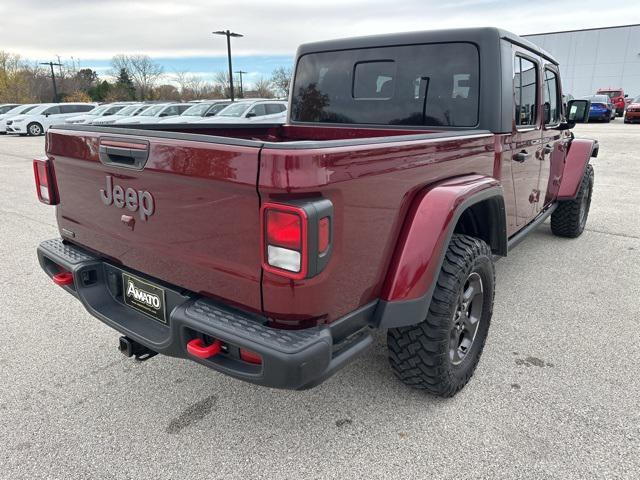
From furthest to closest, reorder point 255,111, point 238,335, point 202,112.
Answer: point 202,112
point 255,111
point 238,335

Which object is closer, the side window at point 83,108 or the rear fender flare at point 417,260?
the rear fender flare at point 417,260

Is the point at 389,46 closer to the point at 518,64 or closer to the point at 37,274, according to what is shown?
the point at 518,64

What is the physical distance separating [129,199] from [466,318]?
1836mm

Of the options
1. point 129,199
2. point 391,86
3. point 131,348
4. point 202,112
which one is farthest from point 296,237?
point 202,112

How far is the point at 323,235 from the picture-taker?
5.49 ft

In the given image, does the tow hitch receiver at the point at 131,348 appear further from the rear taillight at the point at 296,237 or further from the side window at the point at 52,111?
the side window at the point at 52,111

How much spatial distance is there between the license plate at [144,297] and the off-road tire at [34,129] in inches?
1011

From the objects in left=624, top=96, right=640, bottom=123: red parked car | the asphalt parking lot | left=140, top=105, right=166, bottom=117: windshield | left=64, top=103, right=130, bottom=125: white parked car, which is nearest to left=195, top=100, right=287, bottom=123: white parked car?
left=140, top=105, right=166, bottom=117: windshield

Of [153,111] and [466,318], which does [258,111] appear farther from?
[466,318]

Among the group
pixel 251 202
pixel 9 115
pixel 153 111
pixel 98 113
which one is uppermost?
pixel 153 111

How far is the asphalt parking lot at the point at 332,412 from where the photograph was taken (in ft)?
6.93

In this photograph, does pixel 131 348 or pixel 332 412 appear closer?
pixel 131 348

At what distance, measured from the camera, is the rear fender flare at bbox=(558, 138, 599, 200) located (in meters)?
4.85

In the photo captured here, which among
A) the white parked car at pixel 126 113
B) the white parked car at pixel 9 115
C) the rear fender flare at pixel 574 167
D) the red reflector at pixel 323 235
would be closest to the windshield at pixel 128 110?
the white parked car at pixel 126 113
